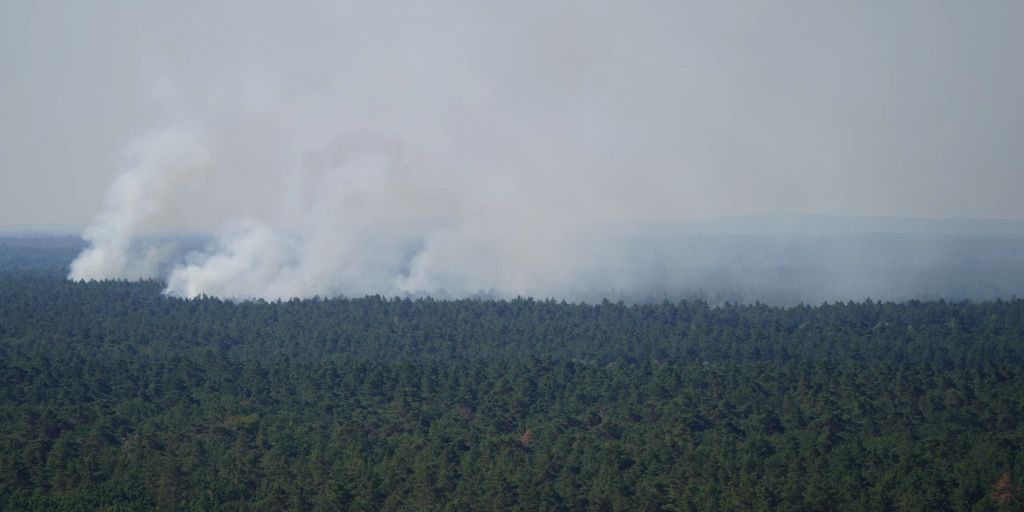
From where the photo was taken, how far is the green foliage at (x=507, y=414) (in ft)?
124

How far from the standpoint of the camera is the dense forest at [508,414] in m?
37.6

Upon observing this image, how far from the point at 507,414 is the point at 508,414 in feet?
0.12

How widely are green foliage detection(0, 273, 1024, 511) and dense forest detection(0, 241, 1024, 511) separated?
12 cm

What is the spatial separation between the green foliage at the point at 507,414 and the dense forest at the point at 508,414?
0.38 feet

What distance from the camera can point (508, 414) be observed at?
49938 mm

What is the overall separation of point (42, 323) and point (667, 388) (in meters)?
41.4

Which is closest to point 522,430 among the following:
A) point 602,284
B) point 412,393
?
point 412,393

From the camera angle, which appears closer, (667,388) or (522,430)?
(522,430)

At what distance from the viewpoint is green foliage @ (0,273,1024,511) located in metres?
37.7

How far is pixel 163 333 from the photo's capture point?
7544 centimetres

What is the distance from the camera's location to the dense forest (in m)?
37.6

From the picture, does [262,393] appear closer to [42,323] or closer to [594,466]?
[594,466]

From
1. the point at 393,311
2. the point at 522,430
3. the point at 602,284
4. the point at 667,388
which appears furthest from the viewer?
the point at 602,284

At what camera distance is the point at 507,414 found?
4994 cm
